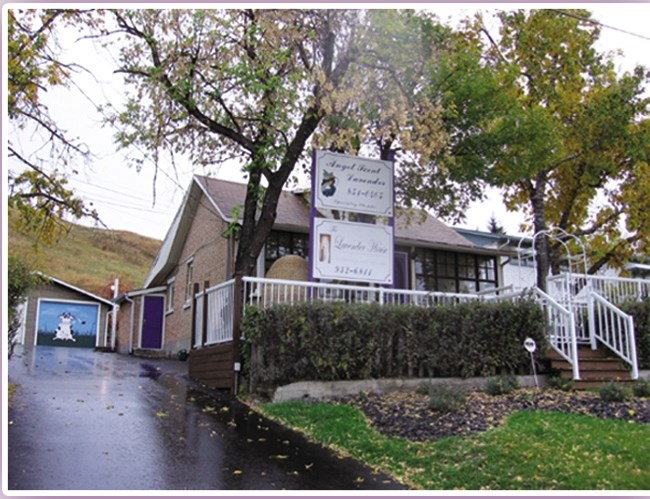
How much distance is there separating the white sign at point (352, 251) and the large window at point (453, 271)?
6.86 metres

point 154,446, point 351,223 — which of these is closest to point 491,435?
point 154,446

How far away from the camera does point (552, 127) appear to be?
14.5 m

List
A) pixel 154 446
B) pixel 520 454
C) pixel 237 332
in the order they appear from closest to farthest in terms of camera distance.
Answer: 1. pixel 520 454
2. pixel 154 446
3. pixel 237 332

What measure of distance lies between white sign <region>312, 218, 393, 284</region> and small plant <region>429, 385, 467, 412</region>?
296 cm

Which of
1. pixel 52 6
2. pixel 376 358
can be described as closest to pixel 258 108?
pixel 52 6

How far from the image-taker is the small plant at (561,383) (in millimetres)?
10281

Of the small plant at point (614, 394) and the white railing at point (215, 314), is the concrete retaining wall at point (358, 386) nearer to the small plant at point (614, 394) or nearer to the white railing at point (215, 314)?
the white railing at point (215, 314)

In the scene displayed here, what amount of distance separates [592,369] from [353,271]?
165 inches

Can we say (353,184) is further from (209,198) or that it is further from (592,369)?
(209,198)

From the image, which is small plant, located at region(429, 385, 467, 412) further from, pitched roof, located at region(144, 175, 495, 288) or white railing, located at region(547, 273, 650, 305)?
pitched roof, located at region(144, 175, 495, 288)

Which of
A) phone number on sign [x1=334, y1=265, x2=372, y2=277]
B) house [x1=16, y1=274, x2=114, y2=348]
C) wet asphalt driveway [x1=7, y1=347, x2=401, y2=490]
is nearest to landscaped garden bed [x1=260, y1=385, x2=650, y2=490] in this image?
wet asphalt driveway [x1=7, y1=347, x2=401, y2=490]

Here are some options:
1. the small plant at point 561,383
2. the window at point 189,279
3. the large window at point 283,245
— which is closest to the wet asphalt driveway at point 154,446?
the small plant at point 561,383

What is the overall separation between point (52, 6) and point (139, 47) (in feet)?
7.18

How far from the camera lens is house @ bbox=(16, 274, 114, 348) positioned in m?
26.9
